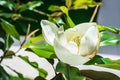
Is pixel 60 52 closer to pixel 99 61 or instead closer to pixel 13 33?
pixel 99 61

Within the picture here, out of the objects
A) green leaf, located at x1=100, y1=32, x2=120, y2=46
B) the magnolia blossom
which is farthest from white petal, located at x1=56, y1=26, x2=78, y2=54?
green leaf, located at x1=100, y1=32, x2=120, y2=46

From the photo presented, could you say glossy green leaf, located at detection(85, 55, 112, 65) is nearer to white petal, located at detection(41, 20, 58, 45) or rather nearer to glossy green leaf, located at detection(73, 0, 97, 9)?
white petal, located at detection(41, 20, 58, 45)

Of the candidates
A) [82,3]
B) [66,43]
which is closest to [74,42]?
[66,43]

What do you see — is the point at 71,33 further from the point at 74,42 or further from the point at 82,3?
the point at 82,3

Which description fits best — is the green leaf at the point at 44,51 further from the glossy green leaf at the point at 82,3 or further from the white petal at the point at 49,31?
the glossy green leaf at the point at 82,3

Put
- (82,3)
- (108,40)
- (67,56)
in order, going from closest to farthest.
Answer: (67,56) → (108,40) → (82,3)

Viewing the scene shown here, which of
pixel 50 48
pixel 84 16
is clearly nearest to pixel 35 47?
Answer: pixel 50 48

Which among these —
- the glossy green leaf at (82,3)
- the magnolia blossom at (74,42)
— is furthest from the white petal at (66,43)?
the glossy green leaf at (82,3)
